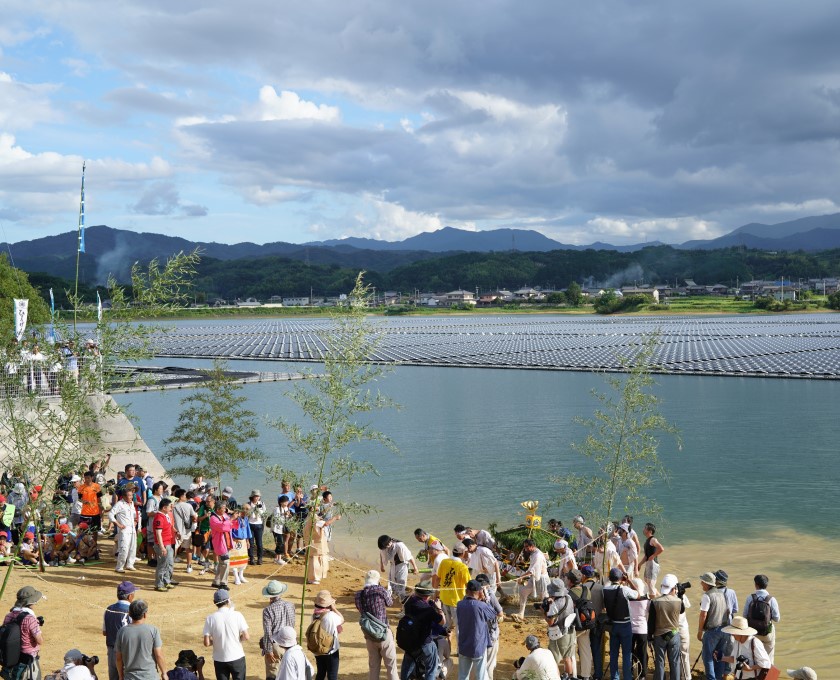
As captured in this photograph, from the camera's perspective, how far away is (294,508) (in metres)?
15.9

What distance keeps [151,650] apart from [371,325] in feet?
18.2

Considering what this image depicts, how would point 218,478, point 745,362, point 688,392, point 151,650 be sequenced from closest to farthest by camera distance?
point 151,650 → point 218,478 → point 688,392 → point 745,362

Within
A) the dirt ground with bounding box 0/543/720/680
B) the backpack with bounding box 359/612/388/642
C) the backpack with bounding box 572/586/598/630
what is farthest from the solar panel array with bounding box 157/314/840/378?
the backpack with bounding box 359/612/388/642

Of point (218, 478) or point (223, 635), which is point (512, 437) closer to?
point (218, 478)

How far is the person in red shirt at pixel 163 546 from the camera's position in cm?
1360

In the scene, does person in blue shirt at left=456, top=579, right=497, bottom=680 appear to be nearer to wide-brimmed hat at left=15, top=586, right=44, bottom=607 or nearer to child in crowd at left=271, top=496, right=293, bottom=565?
wide-brimmed hat at left=15, top=586, right=44, bottom=607

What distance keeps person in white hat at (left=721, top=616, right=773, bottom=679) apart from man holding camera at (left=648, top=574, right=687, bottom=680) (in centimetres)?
62

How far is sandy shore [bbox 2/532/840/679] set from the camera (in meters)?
11.7

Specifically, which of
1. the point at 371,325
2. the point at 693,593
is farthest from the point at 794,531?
the point at 371,325

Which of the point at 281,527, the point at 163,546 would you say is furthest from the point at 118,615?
the point at 281,527

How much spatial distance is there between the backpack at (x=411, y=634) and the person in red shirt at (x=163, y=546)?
235 inches

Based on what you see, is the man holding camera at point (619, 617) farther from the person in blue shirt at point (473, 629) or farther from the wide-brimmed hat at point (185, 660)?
the wide-brimmed hat at point (185, 660)

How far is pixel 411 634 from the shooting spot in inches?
366

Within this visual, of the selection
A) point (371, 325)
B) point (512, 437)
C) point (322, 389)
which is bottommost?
point (512, 437)
